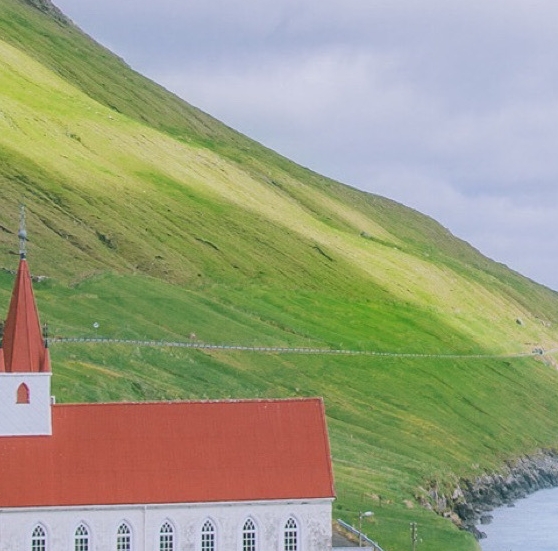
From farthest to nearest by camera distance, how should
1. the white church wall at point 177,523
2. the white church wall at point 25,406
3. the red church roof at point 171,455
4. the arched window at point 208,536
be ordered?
1. the arched window at point 208,536
2. the white church wall at point 25,406
3. the red church roof at point 171,455
4. the white church wall at point 177,523

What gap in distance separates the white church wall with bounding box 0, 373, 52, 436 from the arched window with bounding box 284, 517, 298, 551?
14.2 meters

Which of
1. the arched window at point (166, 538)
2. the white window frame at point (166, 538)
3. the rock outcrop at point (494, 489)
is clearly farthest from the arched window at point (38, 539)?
the rock outcrop at point (494, 489)

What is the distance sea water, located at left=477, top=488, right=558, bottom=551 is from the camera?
119062mm

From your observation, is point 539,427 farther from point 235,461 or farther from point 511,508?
point 235,461

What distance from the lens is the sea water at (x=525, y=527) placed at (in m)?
119

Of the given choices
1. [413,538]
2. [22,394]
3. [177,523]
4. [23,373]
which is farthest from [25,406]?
[413,538]

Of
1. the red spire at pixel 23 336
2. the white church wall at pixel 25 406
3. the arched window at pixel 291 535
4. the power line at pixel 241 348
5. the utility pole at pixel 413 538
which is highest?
the power line at pixel 241 348

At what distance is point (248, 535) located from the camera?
76.8m

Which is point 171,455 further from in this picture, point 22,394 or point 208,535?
point 22,394

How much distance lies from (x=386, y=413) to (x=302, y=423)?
259 feet

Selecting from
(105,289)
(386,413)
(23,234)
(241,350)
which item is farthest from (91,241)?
(23,234)

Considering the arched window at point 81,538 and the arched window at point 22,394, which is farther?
the arched window at point 22,394

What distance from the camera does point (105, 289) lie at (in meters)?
164

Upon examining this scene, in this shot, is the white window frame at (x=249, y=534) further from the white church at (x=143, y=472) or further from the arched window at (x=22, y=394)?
the arched window at (x=22, y=394)
